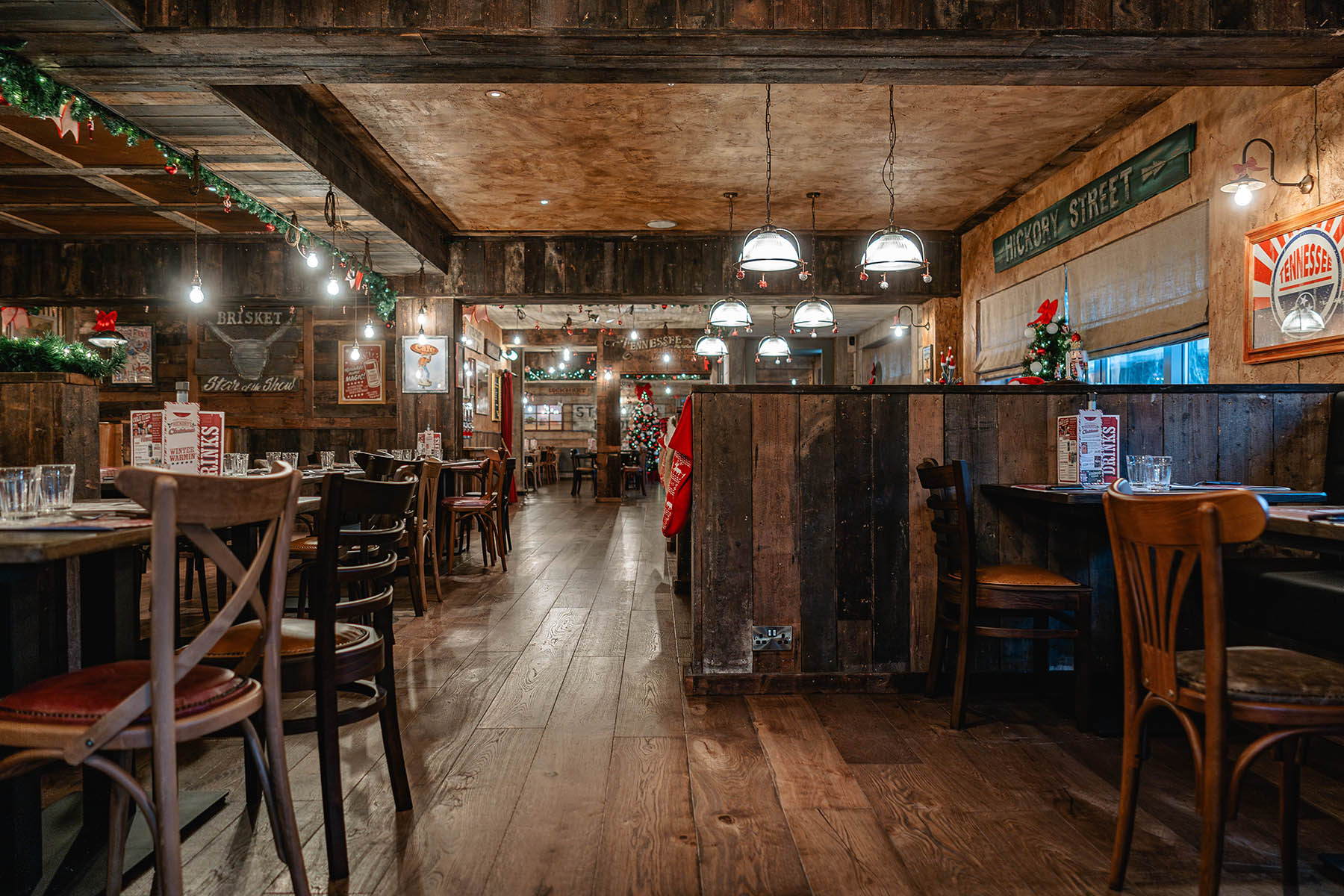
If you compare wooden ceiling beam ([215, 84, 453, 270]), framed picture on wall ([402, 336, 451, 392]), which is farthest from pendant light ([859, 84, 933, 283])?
framed picture on wall ([402, 336, 451, 392])

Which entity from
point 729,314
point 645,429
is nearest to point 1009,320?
point 729,314

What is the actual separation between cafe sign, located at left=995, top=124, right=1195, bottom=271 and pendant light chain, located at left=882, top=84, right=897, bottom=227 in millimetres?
1069

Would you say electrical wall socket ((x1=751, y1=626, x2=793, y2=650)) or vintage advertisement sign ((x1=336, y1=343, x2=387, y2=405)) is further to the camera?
vintage advertisement sign ((x1=336, y1=343, x2=387, y2=405))

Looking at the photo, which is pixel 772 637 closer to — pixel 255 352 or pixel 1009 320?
pixel 1009 320

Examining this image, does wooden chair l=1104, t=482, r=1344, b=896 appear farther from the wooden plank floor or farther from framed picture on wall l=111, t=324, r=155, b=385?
framed picture on wall l=111, t=324, r=155, b=385

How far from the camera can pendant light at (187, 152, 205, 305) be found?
5.13m

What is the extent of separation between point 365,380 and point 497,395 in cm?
411

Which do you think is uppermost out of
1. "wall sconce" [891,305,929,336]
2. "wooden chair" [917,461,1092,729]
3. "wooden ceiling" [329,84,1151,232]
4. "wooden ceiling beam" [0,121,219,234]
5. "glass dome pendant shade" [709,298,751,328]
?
"wooden ceiling" [329,84,1151,232]

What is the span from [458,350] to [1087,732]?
7.24m

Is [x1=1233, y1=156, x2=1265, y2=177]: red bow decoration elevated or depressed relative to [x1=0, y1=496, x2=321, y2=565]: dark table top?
elevated

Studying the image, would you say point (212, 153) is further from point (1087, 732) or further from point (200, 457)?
point (1087, 732)

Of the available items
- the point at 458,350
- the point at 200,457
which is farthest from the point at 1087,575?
A: the point at 458,350

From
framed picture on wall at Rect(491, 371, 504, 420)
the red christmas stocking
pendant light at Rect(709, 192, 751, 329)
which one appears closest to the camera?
the red christmas stocking

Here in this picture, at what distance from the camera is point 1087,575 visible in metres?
3.32
